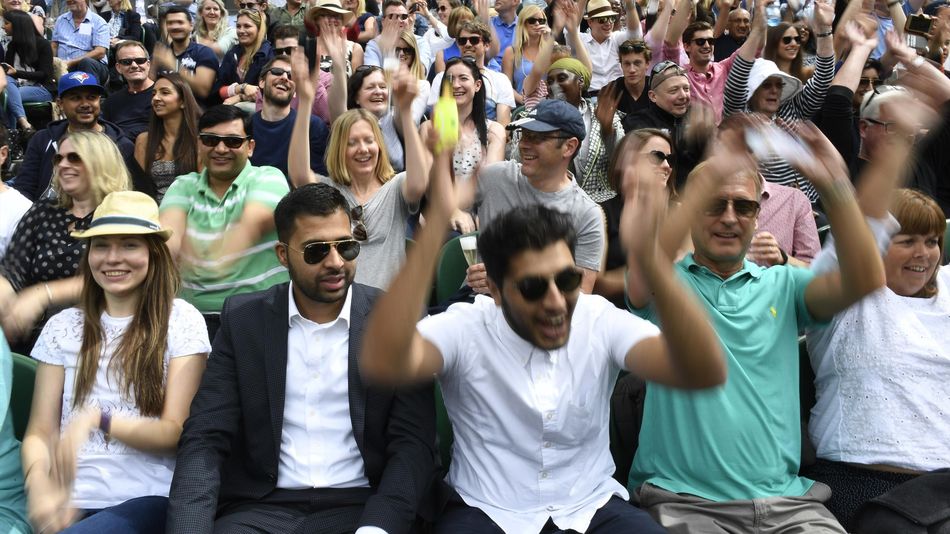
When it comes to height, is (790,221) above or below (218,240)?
above

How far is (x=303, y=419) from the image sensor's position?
9.64 feet

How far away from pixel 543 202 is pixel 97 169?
206 cm

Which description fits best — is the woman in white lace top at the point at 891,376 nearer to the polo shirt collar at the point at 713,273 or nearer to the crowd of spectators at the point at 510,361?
the crowd of spectators at the point at 510,361

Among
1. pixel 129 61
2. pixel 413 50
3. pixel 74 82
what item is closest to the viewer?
pixel 74 82

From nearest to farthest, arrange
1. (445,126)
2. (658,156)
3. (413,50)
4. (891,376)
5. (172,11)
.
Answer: (445,126)
(891,376)
(658,156)
(413,50)
(172,11)

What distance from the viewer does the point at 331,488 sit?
2.90m

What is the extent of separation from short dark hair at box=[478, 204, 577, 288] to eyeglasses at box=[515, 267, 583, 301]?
0.30 ft

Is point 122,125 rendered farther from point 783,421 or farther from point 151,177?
point 783,421

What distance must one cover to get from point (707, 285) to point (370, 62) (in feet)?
18.1

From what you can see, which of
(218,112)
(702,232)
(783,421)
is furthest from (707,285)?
(218,112)

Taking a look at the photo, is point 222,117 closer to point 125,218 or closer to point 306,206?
point 125,218

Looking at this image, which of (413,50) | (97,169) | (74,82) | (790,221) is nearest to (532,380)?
(790,221)

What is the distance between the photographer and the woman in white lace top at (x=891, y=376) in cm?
311

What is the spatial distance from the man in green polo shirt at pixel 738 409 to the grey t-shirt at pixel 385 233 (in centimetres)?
160
